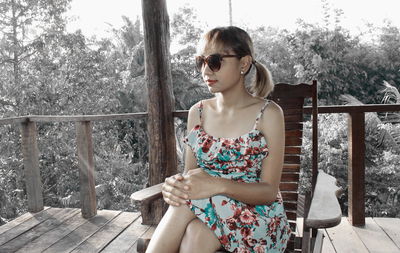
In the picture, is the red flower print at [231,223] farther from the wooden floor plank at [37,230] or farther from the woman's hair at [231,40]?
the wooden floor plank at [37,230]

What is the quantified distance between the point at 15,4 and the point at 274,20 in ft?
39.1

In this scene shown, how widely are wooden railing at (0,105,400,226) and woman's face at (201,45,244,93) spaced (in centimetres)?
132

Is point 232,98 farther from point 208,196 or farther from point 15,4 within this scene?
point 15,4

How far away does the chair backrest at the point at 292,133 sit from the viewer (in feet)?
6.89

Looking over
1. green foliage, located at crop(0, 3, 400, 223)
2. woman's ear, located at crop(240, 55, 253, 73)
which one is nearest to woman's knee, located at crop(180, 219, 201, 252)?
woman's ear, located at crop(240, 55, 253, 73)

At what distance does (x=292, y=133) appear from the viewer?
2.19 metres

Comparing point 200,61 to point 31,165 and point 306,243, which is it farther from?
point 31,165

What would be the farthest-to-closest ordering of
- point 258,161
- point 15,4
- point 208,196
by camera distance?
1. point 15,4
2. point 258,161
3. point 208,196

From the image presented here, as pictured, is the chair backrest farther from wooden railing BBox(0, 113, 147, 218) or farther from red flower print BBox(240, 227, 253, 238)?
wooden railing BBox(0, 113, 147, 218)

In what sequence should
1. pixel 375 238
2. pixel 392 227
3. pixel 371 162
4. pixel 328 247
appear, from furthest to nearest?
pixel 371 162, pixel 392 227, pixel 375 238, pixel 328 247

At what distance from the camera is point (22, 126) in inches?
149

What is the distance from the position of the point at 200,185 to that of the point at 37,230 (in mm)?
2406

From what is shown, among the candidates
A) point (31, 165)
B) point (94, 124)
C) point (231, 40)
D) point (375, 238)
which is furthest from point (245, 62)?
point (94, 124)

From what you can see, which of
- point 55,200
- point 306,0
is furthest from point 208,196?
point 306,0
